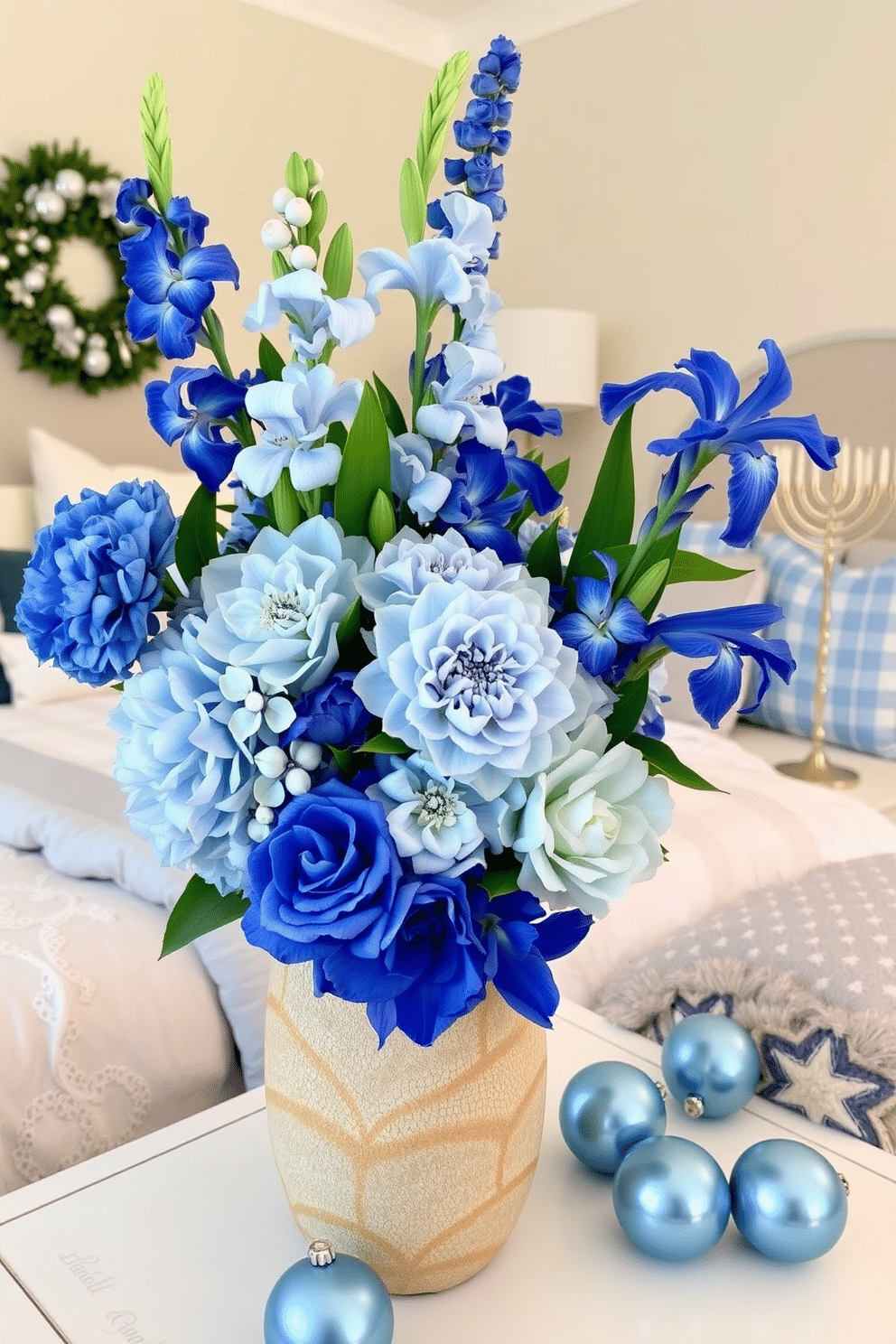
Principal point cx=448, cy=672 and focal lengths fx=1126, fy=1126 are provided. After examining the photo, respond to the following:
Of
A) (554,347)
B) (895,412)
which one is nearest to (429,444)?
(895,412)

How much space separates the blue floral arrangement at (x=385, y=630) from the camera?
0.52 m

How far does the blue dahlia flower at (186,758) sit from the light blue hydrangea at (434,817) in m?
0.07

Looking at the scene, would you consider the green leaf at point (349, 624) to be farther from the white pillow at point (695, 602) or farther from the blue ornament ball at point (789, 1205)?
the white pillow at point (695, 602)

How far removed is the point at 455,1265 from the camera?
681mm

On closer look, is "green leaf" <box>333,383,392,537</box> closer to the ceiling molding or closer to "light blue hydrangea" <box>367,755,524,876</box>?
"light blue hydrangea" <box>367,755,524,876</box>

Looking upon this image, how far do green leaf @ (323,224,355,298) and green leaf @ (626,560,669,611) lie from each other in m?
0.21

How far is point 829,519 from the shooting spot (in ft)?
8.32

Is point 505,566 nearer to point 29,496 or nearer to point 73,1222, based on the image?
point 73,1222

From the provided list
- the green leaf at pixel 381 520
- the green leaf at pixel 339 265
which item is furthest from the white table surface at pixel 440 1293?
the green leaf at pixel 339 265

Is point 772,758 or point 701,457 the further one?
point 772,758

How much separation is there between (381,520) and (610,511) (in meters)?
0.14

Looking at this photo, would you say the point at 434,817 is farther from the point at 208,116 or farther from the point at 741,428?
the point at 208,116

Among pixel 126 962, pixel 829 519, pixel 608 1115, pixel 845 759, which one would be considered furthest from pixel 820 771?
pixel 608 1115

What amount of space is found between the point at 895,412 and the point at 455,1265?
2.57m
